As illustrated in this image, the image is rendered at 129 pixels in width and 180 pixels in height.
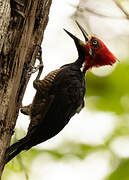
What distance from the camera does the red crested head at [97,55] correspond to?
4.50 metres

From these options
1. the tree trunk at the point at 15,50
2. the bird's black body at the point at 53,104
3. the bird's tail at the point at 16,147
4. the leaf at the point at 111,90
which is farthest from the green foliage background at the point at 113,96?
the tree trunk at the point at 15,50

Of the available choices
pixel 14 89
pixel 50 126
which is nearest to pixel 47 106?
pixel 50 126

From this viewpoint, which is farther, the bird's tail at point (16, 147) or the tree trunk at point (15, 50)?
the bird's tail at point (16, 147)

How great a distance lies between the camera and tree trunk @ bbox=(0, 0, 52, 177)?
8.29ft

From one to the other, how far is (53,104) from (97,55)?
3.98 feet

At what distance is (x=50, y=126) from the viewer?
3.59 m

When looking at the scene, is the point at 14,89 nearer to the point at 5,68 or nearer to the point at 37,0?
the point at 5,68

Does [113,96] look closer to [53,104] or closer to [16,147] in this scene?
[53,104]

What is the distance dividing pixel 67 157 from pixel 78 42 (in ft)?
5.44

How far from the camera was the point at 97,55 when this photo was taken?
Result: 15.0 feet

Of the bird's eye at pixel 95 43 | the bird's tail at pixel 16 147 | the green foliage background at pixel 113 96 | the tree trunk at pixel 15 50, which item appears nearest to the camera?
the tree trunk at pixel 15 50

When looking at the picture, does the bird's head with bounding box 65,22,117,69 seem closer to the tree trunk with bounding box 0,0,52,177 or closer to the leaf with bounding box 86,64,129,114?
the leaf with bounding box 86,64,129,114

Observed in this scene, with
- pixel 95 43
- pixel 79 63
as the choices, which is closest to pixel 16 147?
pixel 79 63

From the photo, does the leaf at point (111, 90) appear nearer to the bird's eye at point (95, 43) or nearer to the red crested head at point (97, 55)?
the red crested head at point (97, 55)
